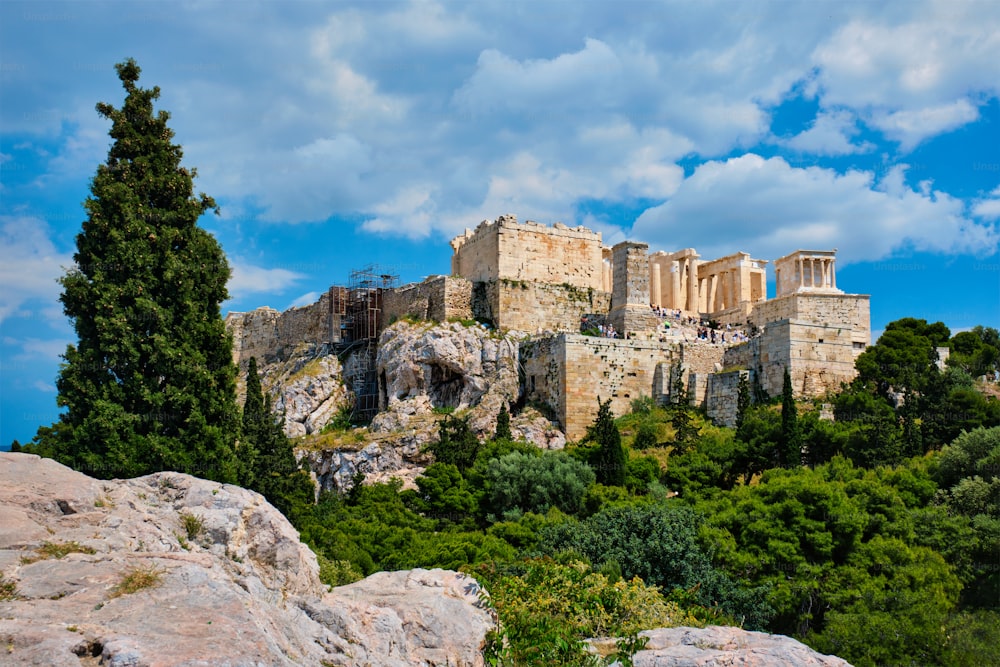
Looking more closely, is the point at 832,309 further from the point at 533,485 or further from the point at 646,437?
the point at 533,485

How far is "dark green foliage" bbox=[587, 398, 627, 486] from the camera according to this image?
97.9 ft

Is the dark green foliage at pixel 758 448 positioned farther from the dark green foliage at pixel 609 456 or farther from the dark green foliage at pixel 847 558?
the dark green foliage at pixel 609 456

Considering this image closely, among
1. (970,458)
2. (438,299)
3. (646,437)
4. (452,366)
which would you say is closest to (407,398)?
(452,366)

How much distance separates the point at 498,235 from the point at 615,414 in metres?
9.33

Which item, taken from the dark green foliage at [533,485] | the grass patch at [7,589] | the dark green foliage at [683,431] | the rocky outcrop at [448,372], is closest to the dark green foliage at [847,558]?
the dark green foliage at [683,431]

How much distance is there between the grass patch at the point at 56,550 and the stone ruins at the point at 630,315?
26.8m

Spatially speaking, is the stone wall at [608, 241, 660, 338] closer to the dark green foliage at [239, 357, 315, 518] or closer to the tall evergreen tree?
the tall evergreen tree

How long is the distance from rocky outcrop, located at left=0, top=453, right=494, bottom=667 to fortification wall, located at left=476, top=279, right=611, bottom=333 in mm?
25695

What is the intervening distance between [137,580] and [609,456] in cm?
2349

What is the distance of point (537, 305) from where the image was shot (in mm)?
39000

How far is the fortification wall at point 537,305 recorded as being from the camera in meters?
38.5

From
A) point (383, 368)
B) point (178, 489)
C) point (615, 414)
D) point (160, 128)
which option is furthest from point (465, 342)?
point (178, 489)

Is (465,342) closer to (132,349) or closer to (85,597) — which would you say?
(132,349)

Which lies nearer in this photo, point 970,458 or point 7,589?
point 7,589
